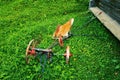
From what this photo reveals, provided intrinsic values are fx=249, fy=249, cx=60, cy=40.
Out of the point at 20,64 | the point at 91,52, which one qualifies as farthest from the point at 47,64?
the point at 91,52

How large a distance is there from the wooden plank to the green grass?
27cm

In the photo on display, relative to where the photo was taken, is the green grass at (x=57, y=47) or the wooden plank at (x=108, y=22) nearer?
the green grass at (x=57, y=47)

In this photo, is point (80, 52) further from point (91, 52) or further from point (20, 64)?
point (20, 64)

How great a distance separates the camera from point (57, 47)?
747 cm

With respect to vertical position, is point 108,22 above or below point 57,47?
above

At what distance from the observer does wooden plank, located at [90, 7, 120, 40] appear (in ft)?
23.8

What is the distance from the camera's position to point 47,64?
668 centimetres

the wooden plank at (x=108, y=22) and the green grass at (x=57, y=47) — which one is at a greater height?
the wooden plank at (x=108, y=22)

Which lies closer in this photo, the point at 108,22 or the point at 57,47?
the point at 57,47

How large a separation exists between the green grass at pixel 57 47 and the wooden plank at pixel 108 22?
0.27m

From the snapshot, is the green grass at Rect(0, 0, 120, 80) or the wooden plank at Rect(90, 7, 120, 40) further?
the wooden plank at Rect(90, 7, 120, 40)

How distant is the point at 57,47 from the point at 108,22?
1916 mm

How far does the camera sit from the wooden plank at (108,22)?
23.8 feet

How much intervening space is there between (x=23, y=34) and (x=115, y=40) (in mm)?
3213
